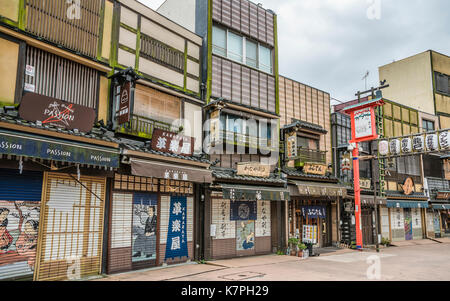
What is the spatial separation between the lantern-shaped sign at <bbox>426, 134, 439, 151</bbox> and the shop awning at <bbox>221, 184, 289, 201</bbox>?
33.9 ft

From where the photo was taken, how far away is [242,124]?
1828 centimetres

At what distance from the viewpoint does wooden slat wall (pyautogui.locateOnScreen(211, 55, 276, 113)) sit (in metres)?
17.4

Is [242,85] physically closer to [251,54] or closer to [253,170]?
[251,54]

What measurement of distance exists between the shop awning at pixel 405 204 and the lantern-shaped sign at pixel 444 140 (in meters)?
6.59

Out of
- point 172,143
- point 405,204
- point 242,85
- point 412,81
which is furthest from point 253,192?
point 412,81

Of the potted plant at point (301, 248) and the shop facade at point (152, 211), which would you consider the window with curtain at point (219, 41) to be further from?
the potted plant at point (301, 248)

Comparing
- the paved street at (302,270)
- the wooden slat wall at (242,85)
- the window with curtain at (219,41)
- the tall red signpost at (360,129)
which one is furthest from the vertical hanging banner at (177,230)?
the tall red signpost at (360,129)

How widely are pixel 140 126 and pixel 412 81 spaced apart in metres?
30.9

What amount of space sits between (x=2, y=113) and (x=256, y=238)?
1315 centimetres

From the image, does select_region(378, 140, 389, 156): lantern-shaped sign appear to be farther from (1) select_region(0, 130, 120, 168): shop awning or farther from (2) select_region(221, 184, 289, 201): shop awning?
(1) select_region(0, 130, 120, 168): shop awning

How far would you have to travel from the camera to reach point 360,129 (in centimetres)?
2156

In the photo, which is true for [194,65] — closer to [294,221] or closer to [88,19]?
[88,19]

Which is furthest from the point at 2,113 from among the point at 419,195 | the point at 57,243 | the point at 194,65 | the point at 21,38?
the point at 419,195

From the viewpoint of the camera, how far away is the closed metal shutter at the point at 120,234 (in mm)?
12227
